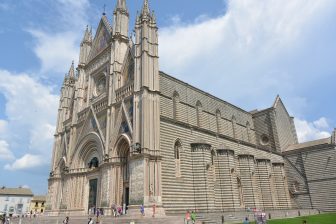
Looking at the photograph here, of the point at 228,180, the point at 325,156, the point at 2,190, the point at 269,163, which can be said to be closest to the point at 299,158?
the point at 325,156

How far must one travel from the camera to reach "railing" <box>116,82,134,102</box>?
27.3 meters

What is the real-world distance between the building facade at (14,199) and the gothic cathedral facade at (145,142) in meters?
33.0

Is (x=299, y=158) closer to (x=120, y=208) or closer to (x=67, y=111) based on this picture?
(x=120, y=208)

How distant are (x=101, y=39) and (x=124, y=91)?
40.4ft

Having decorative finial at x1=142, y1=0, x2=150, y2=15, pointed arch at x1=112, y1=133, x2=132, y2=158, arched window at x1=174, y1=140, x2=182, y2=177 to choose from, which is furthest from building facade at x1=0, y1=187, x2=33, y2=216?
decorative finial at x1=142, y1=0, x2=150, y2=15

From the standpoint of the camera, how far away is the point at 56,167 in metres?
36.8

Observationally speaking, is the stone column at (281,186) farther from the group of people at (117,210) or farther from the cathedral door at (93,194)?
the cathedral door at (93,194)

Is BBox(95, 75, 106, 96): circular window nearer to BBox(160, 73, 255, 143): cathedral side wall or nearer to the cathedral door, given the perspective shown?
BBox(160, 73, 255, 143): cathedral side wall

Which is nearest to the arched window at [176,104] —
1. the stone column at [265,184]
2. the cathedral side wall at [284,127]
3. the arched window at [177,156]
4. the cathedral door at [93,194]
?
the arched window at [177,156]

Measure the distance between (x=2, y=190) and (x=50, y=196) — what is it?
35.7 meters

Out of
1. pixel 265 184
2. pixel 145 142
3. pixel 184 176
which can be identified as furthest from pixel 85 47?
pixel 265 184

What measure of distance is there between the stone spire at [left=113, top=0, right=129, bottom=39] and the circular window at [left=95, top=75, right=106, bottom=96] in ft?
18.8

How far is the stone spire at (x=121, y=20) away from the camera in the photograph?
108ft

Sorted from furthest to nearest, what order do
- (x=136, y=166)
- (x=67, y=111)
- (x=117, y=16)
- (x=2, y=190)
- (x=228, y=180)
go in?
(x=2, y=190), (x=67, y=111), (x=117, y=16), (x=228, y=180), (x=136, y=166)
